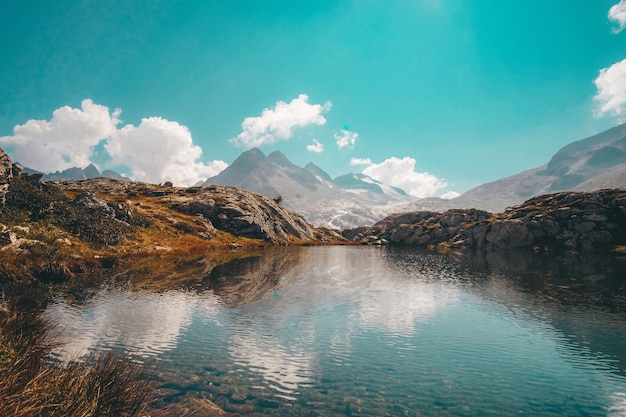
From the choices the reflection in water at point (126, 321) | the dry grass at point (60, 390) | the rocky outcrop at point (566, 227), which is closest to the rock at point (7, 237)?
the reflection in water at point (126, 321)

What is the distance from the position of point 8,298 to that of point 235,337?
24089mm

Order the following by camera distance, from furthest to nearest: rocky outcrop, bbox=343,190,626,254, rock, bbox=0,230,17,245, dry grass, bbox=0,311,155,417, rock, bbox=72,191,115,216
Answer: rocky outcrop, bbox=343,190,626,254 → rock, bbox=72,191,115,216 → rock, bbox=0,230,17,245 → dry grass, bbox=0,311,155,417

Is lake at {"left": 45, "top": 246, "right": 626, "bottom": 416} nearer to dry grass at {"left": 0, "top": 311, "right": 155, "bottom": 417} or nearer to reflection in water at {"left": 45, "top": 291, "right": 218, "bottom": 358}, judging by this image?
reflection in water at {"left": 45, "top": 291, "right": 218, "bottom": 358}

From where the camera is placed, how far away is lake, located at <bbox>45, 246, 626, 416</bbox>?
2006 centimetres

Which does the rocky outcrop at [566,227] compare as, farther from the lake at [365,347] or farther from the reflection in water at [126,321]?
the reflection in water at [126,321]

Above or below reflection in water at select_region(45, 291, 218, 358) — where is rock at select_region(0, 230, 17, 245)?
above

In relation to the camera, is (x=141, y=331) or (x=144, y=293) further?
(x=144, y=293)

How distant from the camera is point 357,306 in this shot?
1756 inches

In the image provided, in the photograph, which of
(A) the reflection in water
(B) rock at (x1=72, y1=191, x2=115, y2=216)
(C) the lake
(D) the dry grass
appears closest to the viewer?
(D) the dry grass

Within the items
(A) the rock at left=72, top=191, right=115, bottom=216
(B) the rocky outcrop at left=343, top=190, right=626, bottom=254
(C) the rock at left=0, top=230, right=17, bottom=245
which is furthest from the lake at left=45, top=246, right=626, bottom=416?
(B) the rocky outcrop at left=343, top=190, right=626, bottom=254

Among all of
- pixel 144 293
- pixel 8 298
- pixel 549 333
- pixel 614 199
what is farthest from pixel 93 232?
pixel 614 199

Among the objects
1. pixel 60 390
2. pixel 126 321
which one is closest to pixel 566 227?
pixel 126 321

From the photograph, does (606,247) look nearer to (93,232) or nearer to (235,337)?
(235,337)

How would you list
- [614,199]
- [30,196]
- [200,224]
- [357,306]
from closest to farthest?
[357,306]
[30,196]
[200,224]
[614,199]
